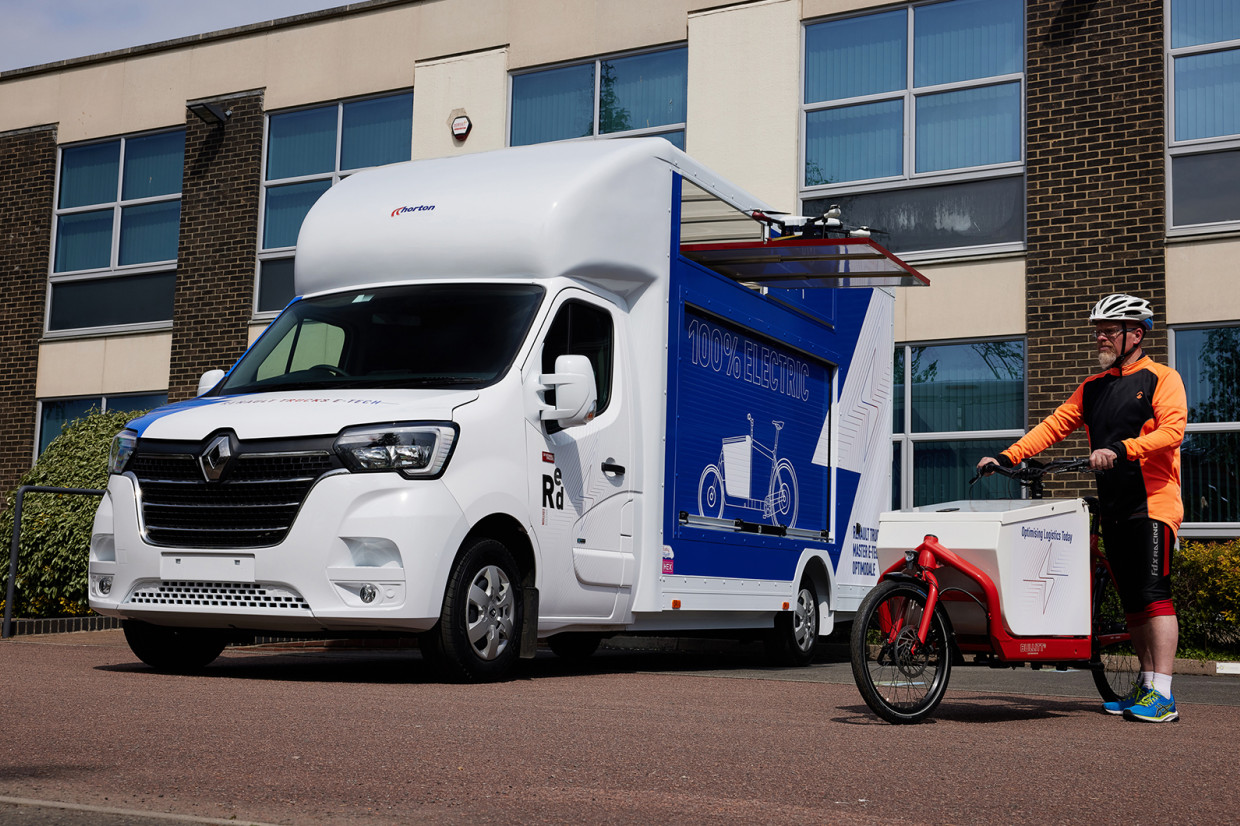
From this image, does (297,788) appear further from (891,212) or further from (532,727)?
(891,212)

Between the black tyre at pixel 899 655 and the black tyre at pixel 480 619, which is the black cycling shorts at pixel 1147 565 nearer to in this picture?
the black tyre at pixel 899 655

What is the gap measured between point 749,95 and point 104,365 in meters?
10.3

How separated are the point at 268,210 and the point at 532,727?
51.9 feet

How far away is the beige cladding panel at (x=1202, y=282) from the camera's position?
46.3 feet

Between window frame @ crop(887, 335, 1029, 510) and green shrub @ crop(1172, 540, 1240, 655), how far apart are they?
9.87 ft

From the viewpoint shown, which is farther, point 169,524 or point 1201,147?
point 1201,147

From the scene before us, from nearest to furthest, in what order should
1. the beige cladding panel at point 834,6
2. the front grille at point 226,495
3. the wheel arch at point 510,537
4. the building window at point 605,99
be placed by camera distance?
the front grille at point 226,495
the wheel arch at point 510,537
the beige cladding panel at point 834,6
the building window at point 605,99

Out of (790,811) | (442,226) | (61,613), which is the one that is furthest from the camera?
(61,613)

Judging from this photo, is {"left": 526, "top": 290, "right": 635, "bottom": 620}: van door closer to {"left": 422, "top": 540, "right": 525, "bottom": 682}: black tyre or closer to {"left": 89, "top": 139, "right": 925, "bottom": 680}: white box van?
{"left": 89, "top": 139, "right": 925, "bottom": 680}: white box van

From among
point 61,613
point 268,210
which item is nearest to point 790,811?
point 61,613

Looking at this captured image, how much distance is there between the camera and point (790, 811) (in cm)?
400

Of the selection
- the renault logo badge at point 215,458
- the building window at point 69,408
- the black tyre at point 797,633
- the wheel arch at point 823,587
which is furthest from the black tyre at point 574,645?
the building window at point 69,408

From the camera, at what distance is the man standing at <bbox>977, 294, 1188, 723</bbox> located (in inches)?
276

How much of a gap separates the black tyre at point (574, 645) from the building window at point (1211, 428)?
629 centimetres
